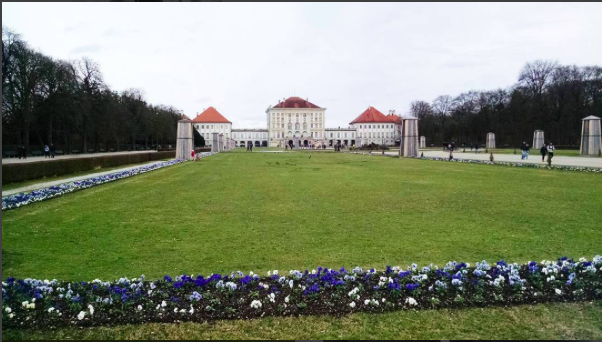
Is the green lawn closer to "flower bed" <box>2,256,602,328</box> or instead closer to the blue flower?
"flower bed" <box>2,256,602,328</box>

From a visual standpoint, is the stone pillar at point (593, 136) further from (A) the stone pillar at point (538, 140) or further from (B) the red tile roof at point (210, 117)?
(B) the red tile roof at point (210, 117)

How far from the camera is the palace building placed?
10612 cm

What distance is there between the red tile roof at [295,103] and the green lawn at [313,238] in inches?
3853

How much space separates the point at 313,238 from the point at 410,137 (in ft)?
96.2

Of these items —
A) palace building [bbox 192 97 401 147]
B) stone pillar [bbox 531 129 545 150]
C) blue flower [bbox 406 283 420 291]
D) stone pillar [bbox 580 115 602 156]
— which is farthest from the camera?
palace building [bbox 192 97 401 147]

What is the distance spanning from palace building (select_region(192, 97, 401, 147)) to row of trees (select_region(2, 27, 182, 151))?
57.9 metres

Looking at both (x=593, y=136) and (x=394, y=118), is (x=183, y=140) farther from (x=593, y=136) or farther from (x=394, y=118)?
(x=394, y=118)

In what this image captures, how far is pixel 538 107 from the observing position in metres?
51.0

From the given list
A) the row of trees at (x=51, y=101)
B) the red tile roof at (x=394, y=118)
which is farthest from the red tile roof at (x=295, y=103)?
the row of trees at (x=51, y=101)

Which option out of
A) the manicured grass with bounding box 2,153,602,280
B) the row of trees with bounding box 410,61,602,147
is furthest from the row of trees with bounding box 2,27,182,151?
the row of trees with bounding box 410,61,602,147

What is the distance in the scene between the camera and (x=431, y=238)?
20.0 ft

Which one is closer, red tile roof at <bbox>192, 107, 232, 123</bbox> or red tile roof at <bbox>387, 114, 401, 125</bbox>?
red tile roof at <bbox>192, 107, 232, 123</bbox>

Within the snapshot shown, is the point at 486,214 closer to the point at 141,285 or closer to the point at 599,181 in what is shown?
the point at 141,285

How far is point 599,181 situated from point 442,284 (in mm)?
12134
